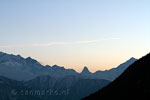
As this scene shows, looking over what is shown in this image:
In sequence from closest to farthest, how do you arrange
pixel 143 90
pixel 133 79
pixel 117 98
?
pixel 143 90 → pixel 117 98 → pixel 133 79

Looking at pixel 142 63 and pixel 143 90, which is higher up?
pixel 142 63

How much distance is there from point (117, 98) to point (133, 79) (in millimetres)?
11651

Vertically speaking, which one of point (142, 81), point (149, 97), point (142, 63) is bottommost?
point (149, 97)

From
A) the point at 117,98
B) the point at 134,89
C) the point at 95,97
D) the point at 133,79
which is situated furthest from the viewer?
the point at 95,97

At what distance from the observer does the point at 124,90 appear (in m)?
101

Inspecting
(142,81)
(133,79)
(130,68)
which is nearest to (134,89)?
(142,81)

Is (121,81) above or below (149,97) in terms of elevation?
above

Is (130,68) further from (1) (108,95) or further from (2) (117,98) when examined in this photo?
(2) (117,98)

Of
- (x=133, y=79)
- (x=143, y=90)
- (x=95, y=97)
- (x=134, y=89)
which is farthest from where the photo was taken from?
(x=95, y=97)

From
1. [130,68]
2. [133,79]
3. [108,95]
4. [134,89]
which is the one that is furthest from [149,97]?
[130,68]

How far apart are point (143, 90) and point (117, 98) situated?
16339 millimetres

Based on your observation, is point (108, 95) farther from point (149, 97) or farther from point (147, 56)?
point (149, 97)

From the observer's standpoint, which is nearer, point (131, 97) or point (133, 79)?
point (131, 97)

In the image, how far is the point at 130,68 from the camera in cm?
12512
